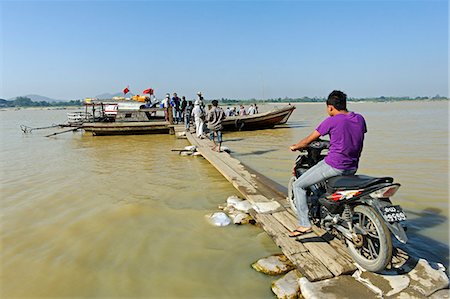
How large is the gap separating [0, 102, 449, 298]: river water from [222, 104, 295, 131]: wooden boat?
9.23 metres

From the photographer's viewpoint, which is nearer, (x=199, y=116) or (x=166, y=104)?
(x=199, y=116)

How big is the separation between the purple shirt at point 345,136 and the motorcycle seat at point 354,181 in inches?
5.1

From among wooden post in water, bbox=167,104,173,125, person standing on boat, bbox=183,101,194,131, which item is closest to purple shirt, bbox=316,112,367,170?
person standing on boat, bbox=183,101,194,131

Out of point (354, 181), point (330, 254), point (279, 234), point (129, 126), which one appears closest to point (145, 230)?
point (279, 234)

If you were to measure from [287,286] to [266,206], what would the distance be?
1.82 meters

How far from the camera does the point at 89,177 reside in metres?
7.62

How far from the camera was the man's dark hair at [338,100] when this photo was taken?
296 centimetres

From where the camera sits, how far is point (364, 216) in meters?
2.77

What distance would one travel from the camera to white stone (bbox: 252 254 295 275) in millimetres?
3116

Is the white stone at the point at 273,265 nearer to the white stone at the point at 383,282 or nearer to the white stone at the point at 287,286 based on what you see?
the white stone at the point at 287,286

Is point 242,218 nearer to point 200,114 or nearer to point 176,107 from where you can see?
point 200,114

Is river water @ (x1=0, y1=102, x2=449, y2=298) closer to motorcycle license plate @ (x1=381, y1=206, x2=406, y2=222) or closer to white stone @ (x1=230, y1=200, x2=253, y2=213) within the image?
white stone @ (x1=230, y1=200, x2=253, y2=213)

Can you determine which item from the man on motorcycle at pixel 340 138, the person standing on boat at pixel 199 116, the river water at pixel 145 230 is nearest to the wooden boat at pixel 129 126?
the person standing on boat at pixel 199 116

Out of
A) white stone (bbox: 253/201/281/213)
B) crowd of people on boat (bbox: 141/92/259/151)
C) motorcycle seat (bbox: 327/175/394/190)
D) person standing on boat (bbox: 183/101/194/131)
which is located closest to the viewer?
motorcycle seat (bbox: 327/175/394/190)
